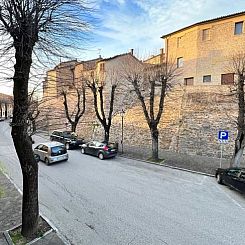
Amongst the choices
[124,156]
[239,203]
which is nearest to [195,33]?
[124,156]

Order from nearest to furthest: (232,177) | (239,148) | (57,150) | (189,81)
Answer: (232,177)
(239,148)
(57,150)
(189,81)

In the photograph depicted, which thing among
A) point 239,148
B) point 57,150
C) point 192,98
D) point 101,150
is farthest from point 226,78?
point 57,150

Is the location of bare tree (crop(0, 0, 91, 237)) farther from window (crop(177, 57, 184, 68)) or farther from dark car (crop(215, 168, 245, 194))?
window (crop(177, 57, 184, 68))

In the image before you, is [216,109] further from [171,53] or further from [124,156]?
[171,53]

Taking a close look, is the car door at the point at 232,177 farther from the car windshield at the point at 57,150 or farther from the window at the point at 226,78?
the window at the point at 226,78

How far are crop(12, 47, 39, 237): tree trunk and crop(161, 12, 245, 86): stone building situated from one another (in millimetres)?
29145

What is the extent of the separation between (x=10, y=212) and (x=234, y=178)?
9.32m

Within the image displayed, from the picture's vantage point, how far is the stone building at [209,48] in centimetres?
3066

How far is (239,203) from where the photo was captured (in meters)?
9.01

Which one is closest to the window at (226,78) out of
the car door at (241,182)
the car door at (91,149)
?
the car door at (91,149)

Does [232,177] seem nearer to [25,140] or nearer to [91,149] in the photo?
[25,140]

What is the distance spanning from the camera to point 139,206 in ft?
28.3

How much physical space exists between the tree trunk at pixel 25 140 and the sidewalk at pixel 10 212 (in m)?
0.58

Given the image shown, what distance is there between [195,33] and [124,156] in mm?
24953
